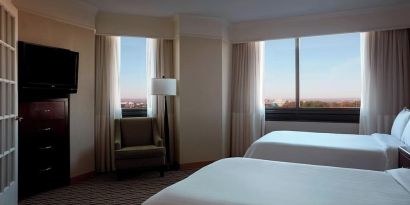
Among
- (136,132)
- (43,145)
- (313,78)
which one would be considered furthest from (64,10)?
(313,78)

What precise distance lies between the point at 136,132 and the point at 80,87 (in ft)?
3.94

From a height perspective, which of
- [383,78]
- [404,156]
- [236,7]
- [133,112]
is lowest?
[404,156]

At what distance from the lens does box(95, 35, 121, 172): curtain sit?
4879mm

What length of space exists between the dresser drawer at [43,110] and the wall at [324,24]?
3.45 metres

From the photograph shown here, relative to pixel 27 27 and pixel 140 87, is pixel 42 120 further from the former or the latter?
pixel 140 87

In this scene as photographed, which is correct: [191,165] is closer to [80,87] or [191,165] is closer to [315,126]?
[80,87]

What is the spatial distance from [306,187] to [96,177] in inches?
147

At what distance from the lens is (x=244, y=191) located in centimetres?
178

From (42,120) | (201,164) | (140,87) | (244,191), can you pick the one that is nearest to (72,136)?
(42,120)

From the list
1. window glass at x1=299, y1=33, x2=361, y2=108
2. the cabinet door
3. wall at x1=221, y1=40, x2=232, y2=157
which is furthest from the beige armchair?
window glass at x1=299, y1=33, x2=361, y2=108

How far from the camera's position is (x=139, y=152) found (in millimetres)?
4363

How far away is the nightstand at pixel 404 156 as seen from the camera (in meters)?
2.76

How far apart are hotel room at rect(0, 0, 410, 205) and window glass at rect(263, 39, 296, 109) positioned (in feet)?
0.07

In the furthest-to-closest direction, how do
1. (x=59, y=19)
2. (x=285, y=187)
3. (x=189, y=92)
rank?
(x=189, y=92)
(x=59, y=19)
(x=285, y=187)
